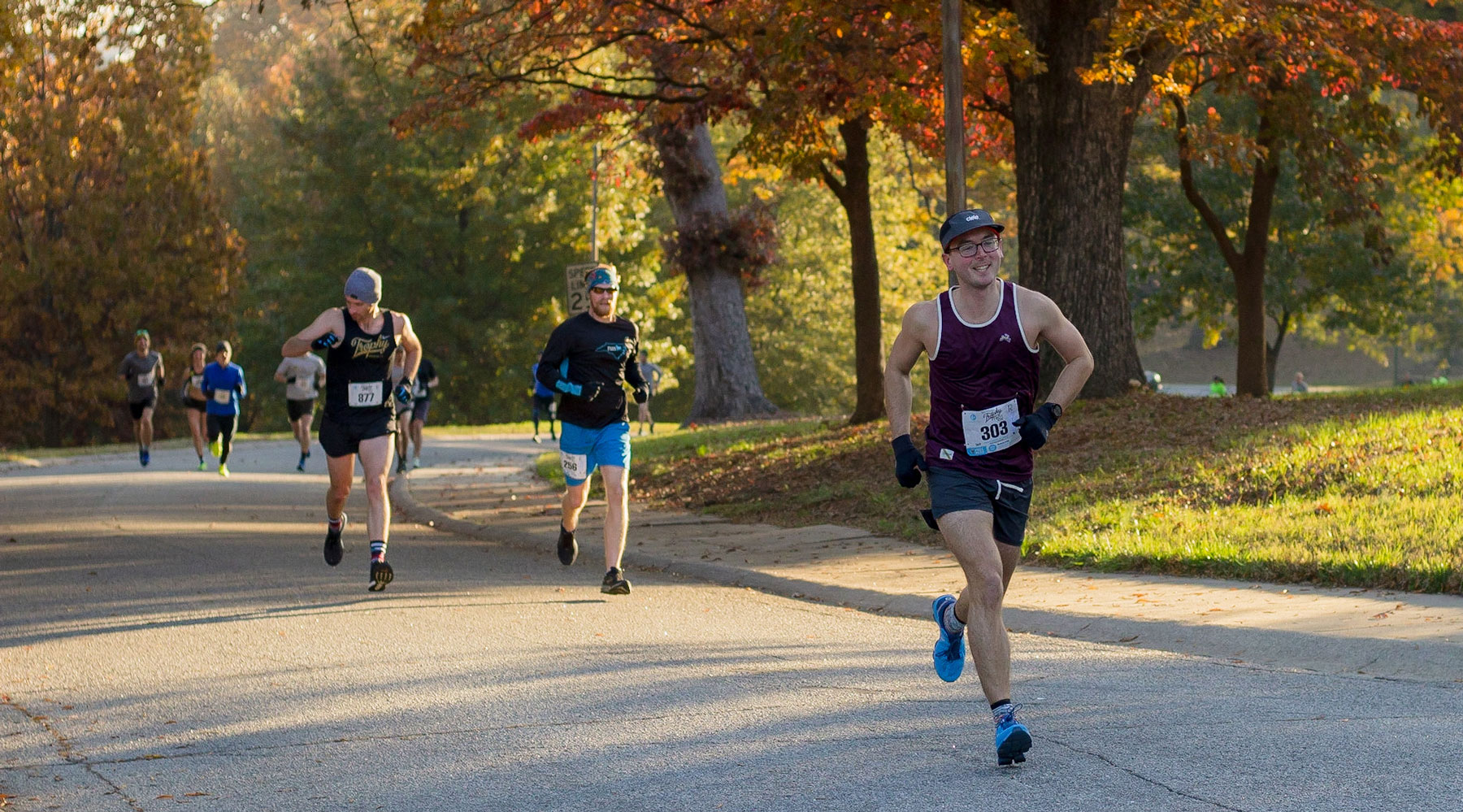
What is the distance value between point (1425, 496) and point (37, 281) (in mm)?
40808

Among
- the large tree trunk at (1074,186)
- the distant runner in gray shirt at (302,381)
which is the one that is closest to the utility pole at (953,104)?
the large tree trunk at (1074,186)

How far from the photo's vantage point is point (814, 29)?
1758 centimetres

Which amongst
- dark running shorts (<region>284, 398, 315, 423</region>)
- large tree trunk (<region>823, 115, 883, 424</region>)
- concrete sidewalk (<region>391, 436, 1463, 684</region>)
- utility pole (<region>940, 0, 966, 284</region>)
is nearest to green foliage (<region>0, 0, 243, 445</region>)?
dark running shorts (<region>284, 398, 315, 423</region>)

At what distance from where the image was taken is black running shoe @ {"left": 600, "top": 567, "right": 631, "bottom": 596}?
11102mm

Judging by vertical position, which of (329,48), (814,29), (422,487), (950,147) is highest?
(329,48)

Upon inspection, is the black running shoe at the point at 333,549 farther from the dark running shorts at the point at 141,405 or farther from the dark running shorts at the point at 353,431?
the dark running shorts at the point at 141,405

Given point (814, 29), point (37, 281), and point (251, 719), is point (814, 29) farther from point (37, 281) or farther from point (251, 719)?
point (37, 281)

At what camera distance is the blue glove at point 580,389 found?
11203mm

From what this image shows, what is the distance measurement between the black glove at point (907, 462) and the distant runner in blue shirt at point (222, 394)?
18731 mm

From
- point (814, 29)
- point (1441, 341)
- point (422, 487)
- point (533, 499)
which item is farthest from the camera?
point (1441, 341)

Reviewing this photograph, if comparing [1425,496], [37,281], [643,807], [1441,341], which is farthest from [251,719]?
[1441,341]

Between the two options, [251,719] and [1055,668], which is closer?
[251,719]

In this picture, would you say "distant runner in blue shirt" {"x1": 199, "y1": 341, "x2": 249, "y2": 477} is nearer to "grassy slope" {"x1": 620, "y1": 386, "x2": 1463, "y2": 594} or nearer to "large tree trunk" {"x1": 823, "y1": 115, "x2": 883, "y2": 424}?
"grassy slope" {"x1": 620, "y1": 386, "x2": 1463, "y2": 594}

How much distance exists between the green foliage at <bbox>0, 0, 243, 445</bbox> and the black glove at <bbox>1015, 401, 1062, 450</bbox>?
41583 mm
